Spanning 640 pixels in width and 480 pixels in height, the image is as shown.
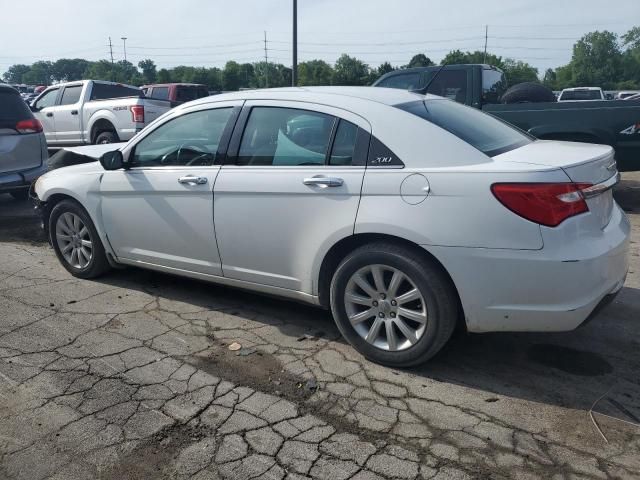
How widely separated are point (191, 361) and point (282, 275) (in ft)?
2.67

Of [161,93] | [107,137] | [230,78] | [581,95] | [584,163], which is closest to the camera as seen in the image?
[584,163]

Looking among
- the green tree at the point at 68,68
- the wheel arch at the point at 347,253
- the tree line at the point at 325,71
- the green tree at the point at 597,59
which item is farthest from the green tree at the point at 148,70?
the wheel arch at the point at 347,253

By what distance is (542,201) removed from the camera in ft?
10.1

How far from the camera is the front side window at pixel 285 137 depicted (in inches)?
151

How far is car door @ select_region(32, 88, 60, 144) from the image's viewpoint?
46.1ft

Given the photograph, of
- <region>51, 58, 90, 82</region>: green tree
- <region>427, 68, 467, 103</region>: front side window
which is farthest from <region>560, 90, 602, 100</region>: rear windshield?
<region>51, 58, 90, 82</region>: green tree

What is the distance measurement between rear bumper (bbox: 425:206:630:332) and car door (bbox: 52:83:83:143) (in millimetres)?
12223

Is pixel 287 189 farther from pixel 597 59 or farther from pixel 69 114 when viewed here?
pixel 597 59

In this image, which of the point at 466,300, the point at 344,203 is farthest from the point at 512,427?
the point at 344,203

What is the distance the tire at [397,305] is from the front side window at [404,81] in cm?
634

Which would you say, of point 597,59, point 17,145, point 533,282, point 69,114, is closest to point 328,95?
point 533,282

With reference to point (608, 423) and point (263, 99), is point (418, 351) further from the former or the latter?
point (263, 99)

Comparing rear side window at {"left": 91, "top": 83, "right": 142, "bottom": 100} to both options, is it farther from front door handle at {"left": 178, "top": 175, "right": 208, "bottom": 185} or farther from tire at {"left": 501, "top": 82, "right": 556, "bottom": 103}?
front door handle at {"left": 178, "top": 175, "right": 208, "bottom": 185}

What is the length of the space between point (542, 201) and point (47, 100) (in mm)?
14138
